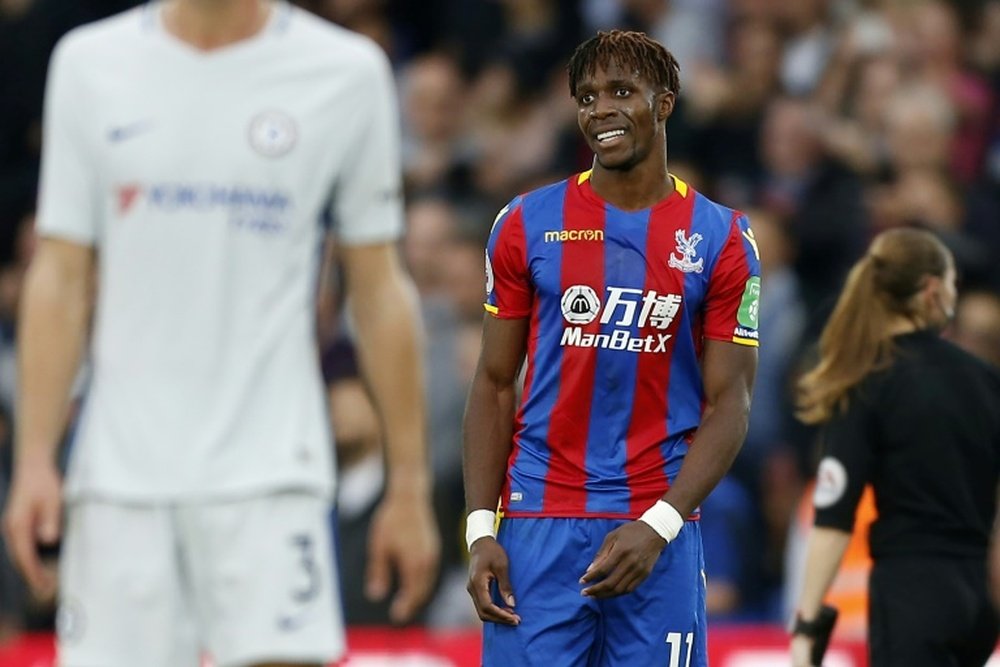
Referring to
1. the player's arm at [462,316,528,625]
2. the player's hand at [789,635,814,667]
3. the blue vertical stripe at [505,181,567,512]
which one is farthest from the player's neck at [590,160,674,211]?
the player's hand at [789,635,814,667]

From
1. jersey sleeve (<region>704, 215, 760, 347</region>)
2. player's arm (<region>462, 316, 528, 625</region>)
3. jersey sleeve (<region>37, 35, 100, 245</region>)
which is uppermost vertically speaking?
jersey sleeve (<region>37, 35, 100, 245</region>)

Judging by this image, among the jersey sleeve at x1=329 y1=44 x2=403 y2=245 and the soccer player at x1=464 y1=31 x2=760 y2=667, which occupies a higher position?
the jersey sleeve at x1=329 y1=44 x2=403 y2=245

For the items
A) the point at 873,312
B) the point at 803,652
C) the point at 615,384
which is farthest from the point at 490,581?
the point at 873,312

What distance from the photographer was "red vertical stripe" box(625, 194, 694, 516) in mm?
5312

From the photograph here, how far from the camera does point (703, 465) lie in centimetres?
525

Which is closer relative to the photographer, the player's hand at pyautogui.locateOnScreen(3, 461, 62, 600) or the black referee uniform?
the player's hand at pyautogui.locateOnScreen(3, 461, 62, 600)

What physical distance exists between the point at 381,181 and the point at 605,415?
3.49 feet

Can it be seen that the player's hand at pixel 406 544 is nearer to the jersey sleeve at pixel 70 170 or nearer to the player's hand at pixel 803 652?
the jersey sleeve at pixel 70 170

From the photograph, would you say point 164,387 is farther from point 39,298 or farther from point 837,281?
A: point 837,281

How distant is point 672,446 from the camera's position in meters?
5.37

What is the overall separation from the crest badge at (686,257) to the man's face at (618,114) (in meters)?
0.23

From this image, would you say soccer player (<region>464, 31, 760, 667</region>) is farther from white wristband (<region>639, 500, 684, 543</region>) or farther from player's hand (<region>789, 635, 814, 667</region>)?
player's hand (<region>789, 635, 814, 667</region>)

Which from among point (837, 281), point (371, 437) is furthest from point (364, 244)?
point (837, 281)

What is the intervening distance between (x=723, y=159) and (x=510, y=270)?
6802 millimetres
